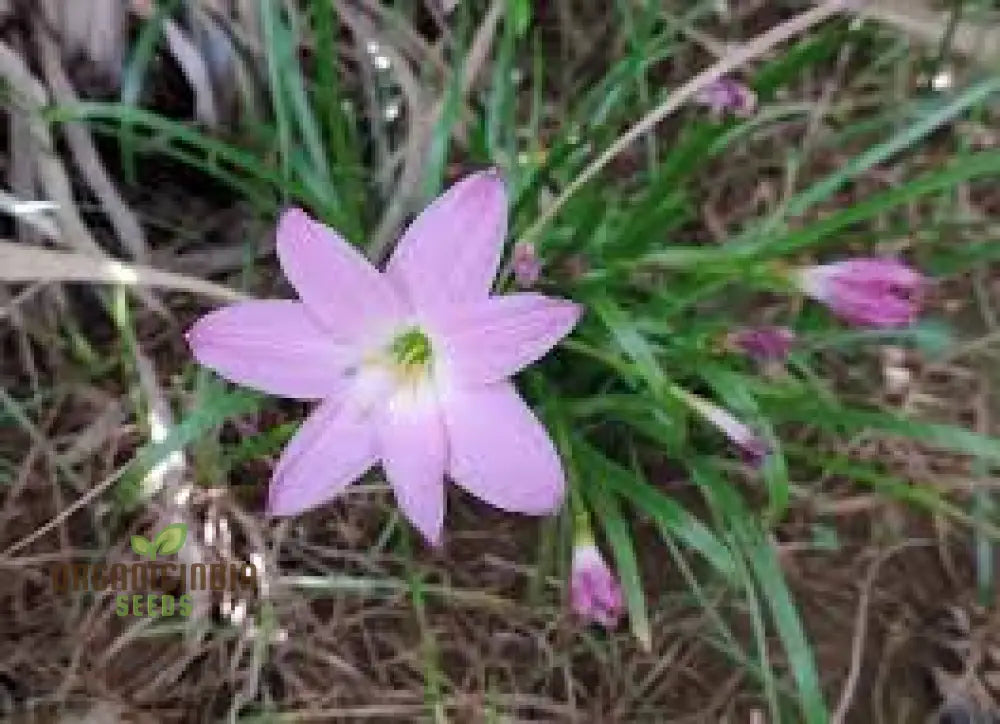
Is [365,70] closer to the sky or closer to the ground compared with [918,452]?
closer to the sky

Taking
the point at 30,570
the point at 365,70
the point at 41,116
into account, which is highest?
the point at 365,70

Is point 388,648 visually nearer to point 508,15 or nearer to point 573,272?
point 573,272

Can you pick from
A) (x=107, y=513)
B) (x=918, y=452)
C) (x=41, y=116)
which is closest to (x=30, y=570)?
(x=107, y=513)

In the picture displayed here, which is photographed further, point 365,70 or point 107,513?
point 365,70

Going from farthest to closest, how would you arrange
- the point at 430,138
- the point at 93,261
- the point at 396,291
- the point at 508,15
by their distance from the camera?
the point at 430,138 → the point at 508,15 → the point at 93,261 → the point at 396,291

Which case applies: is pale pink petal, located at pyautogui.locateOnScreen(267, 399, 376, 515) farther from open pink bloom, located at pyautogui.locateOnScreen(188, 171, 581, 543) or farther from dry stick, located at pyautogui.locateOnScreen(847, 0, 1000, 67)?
dry stick, located at pyautogui.locateOnScreen(847, 0, 1000, 67)

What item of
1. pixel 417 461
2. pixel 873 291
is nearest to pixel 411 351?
pixel 417 461

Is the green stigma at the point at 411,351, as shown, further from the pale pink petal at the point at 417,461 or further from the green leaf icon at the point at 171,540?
the green leaf icon at the point at 171,540
